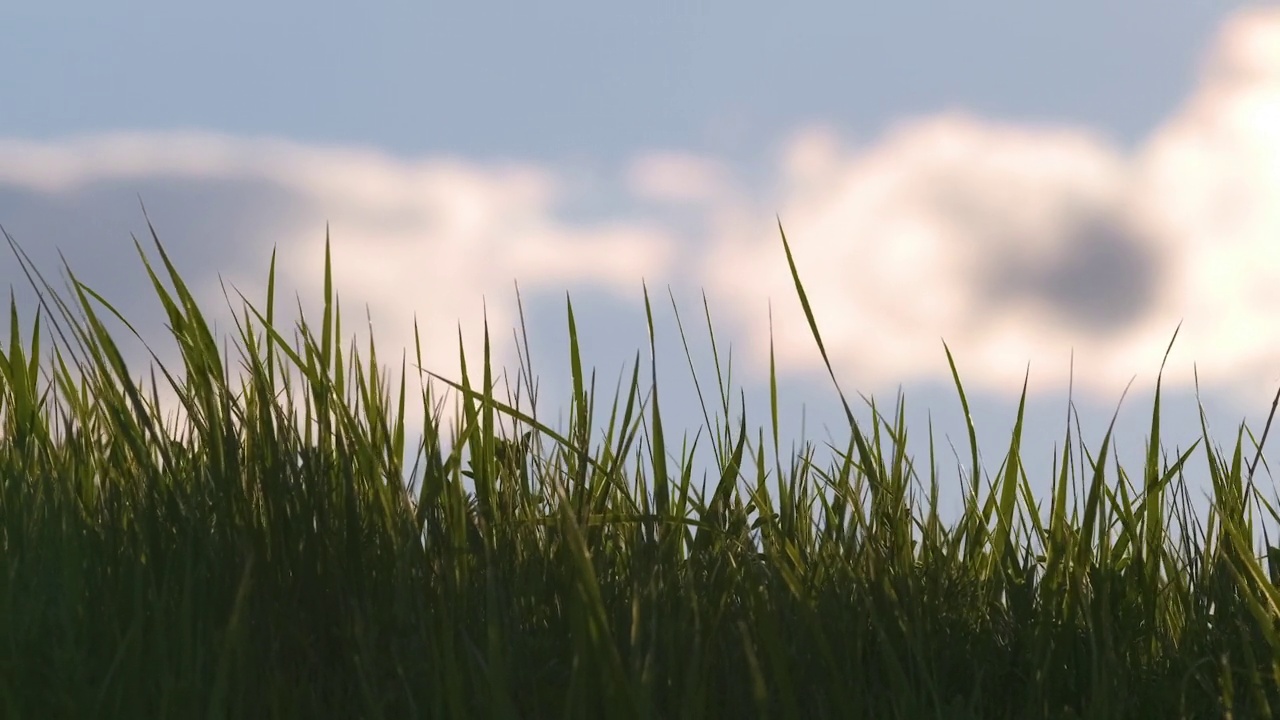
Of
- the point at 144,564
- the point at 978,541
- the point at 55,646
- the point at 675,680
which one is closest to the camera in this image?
the point at 55,646

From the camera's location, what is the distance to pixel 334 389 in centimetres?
212

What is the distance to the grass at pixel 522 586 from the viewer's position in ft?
5.20

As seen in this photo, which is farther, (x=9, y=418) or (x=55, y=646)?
(x=9, y=418)

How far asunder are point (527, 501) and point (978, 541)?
35.6 inches

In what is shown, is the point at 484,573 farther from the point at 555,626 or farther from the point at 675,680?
the point at 675,680

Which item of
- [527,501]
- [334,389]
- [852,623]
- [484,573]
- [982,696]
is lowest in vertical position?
[982,696]

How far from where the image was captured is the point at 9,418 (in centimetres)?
254

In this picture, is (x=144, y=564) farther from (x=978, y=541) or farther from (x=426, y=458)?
(x=978, y=541)

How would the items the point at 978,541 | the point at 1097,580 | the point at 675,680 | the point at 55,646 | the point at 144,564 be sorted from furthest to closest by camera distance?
the point at 978,541 → the point at 1097,580 → the point at 144,564 → the point at 675,680 → the point at 55,646

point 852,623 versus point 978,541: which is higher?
point 978,541

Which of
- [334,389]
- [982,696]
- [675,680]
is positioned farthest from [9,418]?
[982,696]

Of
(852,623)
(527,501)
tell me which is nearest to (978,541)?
(852,623)

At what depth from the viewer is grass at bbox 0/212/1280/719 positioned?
5.20ft

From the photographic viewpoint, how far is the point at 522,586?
1911 mm
